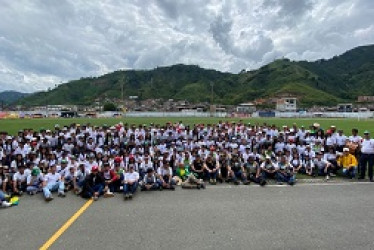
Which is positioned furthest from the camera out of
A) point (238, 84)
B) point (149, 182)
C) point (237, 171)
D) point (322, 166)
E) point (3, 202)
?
point (238, 84)

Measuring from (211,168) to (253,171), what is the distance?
61.2 inches

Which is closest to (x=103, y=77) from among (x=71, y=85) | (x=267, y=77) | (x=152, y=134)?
(x=71, y=85)

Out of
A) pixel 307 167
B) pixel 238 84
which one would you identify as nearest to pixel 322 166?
pixel 307 167

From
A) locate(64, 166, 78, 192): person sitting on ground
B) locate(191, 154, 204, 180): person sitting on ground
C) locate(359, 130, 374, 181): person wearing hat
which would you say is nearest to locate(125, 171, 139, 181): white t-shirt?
locate(64, 166, 78, 192): person sitting on ground

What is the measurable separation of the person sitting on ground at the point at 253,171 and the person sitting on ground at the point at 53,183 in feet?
20.7

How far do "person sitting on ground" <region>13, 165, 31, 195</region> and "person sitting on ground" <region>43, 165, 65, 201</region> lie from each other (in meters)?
0.66

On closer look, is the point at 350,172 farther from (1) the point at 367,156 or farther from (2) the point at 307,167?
(2) the point at 307,167

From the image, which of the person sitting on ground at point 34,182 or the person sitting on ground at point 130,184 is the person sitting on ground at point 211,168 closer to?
the person sitting on ground at point 130,184

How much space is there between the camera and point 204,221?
264 inches

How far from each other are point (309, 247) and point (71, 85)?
179 metres

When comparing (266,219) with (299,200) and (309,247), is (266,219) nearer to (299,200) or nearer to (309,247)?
(309,247)

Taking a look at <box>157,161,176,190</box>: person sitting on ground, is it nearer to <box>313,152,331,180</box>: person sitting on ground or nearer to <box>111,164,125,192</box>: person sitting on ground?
<box>111,164,125,192</box>: person sitting on ground

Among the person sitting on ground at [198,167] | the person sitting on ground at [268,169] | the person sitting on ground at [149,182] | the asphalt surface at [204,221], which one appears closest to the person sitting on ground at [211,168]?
the person sitting on ground at [198,167]

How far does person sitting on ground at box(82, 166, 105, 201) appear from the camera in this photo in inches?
349
